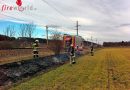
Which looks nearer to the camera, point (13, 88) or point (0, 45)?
point (13, 88)

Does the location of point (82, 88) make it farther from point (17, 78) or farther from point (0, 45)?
point (0, 45)

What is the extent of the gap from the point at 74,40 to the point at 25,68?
34.9 metres

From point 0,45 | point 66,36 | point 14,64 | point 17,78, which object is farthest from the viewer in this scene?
point 66,36

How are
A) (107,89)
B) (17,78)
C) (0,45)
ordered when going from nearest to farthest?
1. (107,89)
2. (17,78)
3. (0,45)

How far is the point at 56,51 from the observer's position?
38.3 meters

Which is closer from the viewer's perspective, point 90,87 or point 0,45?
point 90,87

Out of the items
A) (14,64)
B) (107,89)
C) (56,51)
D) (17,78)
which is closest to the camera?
(107,89)

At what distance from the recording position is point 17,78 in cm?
1616

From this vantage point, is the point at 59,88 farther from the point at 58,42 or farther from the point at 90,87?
the point at 58,42

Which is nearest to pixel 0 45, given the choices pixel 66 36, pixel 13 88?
pixel 66 36

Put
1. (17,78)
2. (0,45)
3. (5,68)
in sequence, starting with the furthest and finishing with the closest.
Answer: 1. (0,45)
2. (5,68)
3. (17,78)

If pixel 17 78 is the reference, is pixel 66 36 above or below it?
above

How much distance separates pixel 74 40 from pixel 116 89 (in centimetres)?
4226

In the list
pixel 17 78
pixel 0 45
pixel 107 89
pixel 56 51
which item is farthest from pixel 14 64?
pixel 0 45
